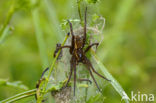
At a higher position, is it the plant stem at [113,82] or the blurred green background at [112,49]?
the plant stem at [113,82]

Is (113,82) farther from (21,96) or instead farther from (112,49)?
(112,49)

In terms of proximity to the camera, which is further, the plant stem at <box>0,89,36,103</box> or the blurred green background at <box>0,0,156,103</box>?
the blurred green background at <box>0,0,156,103</box>

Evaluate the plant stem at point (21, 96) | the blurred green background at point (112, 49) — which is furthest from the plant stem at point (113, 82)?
the blurred green background at point (112, 49)

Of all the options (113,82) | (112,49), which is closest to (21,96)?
(113,82)

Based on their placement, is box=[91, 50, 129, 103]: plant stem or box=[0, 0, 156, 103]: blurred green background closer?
box=[91, 50, 129, 103]: plant stem

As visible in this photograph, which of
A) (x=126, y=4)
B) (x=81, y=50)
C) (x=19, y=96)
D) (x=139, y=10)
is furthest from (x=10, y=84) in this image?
(x=139, y=10)

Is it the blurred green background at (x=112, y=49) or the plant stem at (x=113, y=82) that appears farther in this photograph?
the blurred green background at (x=112, y=49)

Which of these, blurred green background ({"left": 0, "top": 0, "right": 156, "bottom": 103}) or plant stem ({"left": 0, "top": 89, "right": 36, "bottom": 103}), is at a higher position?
plant stem ({"left": 0, "top": 89, "right": 36, "bottom": 103})

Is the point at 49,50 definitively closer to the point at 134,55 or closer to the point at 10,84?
the point at 134,55

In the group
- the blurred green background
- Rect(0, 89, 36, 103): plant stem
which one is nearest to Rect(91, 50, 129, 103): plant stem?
Rect(0, 89, 36, 103): plant stem

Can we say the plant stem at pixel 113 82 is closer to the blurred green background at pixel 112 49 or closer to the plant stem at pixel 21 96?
the plant stem at pixel 21 96

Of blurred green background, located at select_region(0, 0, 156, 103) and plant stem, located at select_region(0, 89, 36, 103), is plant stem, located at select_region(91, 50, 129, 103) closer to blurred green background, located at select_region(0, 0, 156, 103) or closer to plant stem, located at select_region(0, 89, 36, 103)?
plant stem, located at select_region(0, 89, 36, 103)
